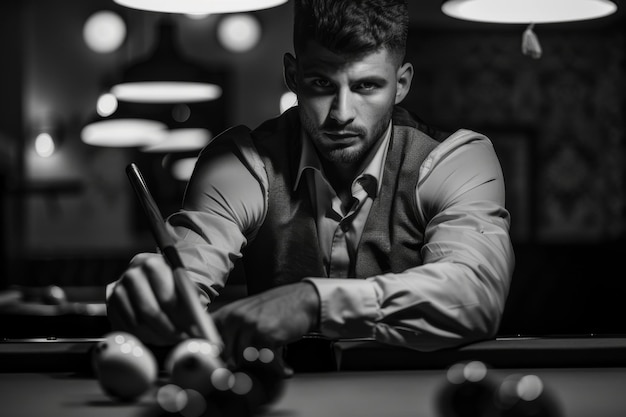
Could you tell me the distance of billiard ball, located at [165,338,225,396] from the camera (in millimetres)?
1449

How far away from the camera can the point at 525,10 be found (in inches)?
105

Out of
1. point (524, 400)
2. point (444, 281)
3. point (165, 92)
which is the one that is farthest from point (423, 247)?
point (165, 92)

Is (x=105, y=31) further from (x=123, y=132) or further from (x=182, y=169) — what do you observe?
(x=123, y=132)

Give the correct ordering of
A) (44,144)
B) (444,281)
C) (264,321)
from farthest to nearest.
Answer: (44,144), (444,281), (264,321)

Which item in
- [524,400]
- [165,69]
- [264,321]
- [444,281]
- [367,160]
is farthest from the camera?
[165,69]

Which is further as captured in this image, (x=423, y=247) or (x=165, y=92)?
(x=165, y=92)

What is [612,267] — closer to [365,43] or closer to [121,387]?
[365,43]

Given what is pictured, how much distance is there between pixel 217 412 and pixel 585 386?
780mm

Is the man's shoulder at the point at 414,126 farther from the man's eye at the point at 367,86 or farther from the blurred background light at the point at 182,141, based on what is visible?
the blurred background light at the point at 182,141

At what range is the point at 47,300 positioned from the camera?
5.00 meters

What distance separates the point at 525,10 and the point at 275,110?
17.5ft

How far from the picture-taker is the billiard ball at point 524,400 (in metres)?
1.29

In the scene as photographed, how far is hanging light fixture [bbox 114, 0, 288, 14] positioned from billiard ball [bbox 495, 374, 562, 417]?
1.45 metres

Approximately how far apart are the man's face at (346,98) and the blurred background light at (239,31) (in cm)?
524
